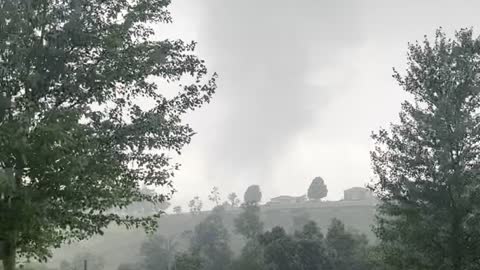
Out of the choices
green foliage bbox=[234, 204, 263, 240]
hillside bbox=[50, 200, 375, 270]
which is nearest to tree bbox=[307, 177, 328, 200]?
hillside bbox=[50, 200, 375, 270]

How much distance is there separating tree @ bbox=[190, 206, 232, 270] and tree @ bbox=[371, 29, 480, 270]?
6513 cm

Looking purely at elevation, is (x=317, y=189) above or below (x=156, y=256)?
above

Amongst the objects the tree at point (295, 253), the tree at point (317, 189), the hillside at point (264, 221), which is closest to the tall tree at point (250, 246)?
the tree at point (295, 253)

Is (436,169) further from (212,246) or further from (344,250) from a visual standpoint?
(212,246)

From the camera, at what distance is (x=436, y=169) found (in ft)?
60.0

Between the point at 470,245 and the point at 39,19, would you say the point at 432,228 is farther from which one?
the point at 39,19

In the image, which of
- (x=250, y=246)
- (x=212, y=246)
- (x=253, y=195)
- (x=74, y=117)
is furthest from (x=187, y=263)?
(x=253, y=195)

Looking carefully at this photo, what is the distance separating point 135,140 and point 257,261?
2432 inches

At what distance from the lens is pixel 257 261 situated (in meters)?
70.8

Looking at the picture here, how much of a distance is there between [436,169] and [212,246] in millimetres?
81159

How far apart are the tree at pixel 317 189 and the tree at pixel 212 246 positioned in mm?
73902

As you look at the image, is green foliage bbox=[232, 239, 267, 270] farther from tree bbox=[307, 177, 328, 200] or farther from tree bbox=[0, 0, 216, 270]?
tree bbox=[307, 177, 328, 200]

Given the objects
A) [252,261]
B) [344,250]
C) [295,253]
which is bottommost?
[252,261]

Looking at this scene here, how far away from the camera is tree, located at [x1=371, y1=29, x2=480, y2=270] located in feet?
57.8
